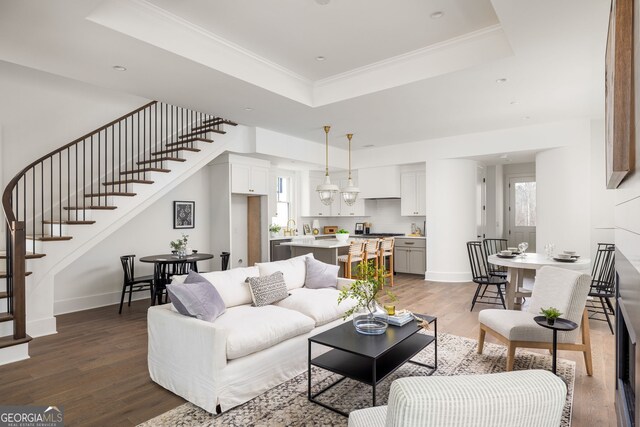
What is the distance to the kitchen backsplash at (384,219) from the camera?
28.5 feet

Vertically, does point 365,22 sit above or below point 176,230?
above

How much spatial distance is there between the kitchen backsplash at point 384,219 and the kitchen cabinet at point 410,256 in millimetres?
699

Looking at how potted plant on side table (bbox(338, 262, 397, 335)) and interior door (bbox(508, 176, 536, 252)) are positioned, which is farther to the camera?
interior door (bbox(508, 176, 536, 252))

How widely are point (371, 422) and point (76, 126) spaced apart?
18.9 feet

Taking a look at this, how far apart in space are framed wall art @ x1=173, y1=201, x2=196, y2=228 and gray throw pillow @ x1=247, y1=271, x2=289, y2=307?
336cm

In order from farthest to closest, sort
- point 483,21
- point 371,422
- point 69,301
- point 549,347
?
1. point 69,301
2. point 483,21
3. point 549,347
4. point 371,422

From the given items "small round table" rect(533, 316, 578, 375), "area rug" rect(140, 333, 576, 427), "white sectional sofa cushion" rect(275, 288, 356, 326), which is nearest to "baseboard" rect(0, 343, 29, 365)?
"area rug" rect(140, 333, 576, 427)

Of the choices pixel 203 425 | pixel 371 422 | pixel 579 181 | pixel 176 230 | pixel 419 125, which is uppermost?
pixel 419 125

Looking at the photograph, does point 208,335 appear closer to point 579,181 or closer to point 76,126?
point 76,126

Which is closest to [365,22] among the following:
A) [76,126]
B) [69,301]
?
[76,126]

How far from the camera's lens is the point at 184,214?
6.62 m

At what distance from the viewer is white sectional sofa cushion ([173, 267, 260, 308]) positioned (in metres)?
3.50

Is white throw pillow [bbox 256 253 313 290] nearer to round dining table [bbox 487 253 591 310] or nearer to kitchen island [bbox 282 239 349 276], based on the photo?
kitchen island [bbox 282 239 349 276]

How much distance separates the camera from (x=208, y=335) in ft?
8.34
